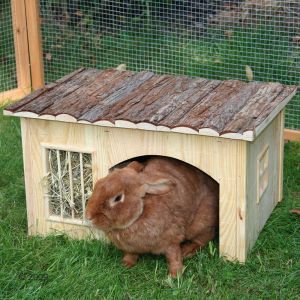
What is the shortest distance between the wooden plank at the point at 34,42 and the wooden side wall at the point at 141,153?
2.46 meters

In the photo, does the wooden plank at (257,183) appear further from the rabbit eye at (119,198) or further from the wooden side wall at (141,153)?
the rabbit eye at (119,198)

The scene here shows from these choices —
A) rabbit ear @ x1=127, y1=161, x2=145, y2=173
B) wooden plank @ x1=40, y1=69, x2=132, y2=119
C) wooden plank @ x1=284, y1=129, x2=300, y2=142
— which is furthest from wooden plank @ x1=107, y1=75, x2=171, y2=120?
wooden plank @ x1=284, y1=129, x2=300, y2=142

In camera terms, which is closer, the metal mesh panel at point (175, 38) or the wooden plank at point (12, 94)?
the metal mesh panel at point (175, 38)

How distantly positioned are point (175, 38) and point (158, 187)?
2.98 metres

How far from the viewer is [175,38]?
6.71 m

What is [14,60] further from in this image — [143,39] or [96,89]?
[96,89]

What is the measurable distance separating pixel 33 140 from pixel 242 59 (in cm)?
251

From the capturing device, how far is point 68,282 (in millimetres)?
3912

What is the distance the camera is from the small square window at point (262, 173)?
4301 mm

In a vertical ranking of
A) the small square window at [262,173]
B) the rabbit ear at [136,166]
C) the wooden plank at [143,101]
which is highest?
the wooden plank at [143,101]

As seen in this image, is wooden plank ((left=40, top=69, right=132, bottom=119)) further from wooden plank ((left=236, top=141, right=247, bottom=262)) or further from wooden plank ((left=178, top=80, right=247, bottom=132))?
wooden plank ((left=236, top=141, right=247, bottom=262))

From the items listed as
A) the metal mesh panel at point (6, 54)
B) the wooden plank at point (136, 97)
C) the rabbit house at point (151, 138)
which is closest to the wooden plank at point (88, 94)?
the rabbit house at point (151, 138)

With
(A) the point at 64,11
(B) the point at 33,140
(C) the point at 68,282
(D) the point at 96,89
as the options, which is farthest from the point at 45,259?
(A) the point at 64,11

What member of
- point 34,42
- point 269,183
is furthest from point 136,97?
point 34,42
